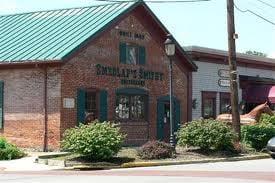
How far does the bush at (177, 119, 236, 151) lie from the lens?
25.9 metres

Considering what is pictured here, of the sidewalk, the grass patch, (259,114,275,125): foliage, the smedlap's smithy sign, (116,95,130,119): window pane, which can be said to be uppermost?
the smedlap's smithy sign

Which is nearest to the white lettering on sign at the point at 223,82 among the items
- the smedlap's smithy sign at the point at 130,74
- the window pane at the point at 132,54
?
the smedlap's smithy sign at the point at 130,74

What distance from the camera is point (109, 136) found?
22.8 metres

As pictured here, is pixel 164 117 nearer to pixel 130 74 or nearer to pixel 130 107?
pixel 130 107

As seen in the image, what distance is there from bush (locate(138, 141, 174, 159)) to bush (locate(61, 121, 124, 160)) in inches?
55.8

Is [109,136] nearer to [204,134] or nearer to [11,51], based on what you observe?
[204,134]

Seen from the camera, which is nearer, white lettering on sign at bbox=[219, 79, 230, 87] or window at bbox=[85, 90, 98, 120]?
window at bbox=[85, 90, 98, 120]

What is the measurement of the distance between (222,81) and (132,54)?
9729 millimetres

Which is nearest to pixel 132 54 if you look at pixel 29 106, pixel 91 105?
pixel 91 105

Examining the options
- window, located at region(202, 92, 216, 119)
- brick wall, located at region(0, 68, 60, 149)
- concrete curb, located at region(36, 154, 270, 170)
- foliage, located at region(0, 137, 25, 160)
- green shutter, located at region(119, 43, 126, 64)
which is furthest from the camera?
window, located at region(202, 92, 216, 119)

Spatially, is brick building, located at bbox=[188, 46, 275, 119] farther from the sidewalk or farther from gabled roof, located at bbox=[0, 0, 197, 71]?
the sidewalk

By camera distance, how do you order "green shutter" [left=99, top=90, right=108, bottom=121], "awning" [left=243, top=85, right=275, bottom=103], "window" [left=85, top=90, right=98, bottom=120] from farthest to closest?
"awning" [left=243, top=85, right=275, bottom=103] → "green shutter" [left=99, top=90, right=108, bottom=121] → "window" [left=85, top=90, right=98, bottom=120]

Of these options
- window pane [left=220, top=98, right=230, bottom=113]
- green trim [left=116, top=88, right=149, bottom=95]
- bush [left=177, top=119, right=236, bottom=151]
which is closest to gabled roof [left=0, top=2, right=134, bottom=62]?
green trim [left=116, top=88, right=149, bottom=95]

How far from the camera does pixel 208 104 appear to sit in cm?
3934
